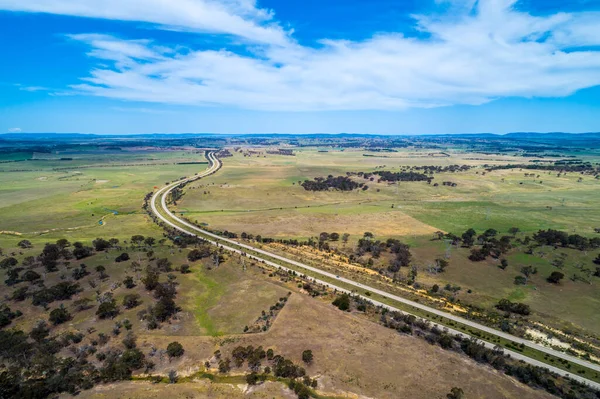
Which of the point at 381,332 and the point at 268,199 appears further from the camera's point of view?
the point at 268,199

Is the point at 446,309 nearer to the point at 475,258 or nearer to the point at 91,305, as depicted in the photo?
the point at 475,258

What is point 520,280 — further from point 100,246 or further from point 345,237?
point 100,246

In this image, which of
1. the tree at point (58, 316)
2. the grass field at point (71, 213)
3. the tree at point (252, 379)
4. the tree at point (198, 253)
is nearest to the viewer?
the tree at point (252, 379)

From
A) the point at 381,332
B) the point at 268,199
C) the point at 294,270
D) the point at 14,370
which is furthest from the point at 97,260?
the point at 268,199

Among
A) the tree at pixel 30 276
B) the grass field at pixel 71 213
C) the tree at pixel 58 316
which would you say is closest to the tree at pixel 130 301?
the tree at pixel 58 316

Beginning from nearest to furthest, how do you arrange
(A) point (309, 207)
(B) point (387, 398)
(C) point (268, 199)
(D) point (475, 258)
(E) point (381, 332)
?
(B) point (387, 398) → (E) point (381, 332) → (D) point (475, 258) → (A) point (309, 207) → (C) point (268, 199)

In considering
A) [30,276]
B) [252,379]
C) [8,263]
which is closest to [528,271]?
[252,379]

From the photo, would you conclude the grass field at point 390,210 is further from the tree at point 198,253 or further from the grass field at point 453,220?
the tree at point 198,253
